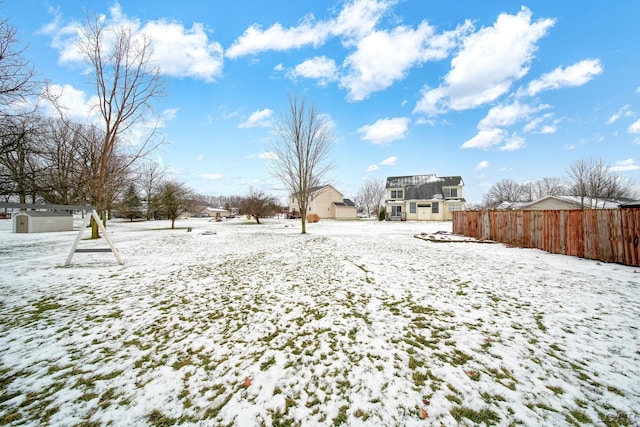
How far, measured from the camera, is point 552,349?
3191mm

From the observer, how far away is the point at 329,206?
50.5 meters

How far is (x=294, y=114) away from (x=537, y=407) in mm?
17964

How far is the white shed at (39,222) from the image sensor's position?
1962cm

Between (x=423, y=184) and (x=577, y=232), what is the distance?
3202 centimetres

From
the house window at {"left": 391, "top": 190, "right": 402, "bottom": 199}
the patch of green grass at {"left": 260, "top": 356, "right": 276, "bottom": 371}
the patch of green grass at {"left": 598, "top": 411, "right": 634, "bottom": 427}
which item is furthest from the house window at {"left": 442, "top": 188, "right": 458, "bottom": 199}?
the patch of green grass at {"left": 260, "top": 356, "right": 276, "bottom": 371}

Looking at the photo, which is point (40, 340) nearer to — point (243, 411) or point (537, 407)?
point (243, 411)

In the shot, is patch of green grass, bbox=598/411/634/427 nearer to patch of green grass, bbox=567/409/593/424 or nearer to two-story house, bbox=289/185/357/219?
patch of green grass, bbox=567/409/593/424

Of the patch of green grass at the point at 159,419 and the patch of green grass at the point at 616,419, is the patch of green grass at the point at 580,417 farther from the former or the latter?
the patch of green grass at the point at 159,419

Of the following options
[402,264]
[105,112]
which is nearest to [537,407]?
[402,264]

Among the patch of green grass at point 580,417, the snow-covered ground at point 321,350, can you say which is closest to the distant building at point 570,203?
the snow-covered ground at point 321,350

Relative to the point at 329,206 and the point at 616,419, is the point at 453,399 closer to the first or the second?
the point at 616,419

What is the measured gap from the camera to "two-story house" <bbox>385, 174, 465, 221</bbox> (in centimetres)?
3650

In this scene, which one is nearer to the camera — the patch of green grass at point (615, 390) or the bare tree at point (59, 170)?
the patch of green grass at point (615, 390)

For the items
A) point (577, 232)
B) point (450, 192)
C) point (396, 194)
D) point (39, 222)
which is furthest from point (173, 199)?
point (450, 192)
